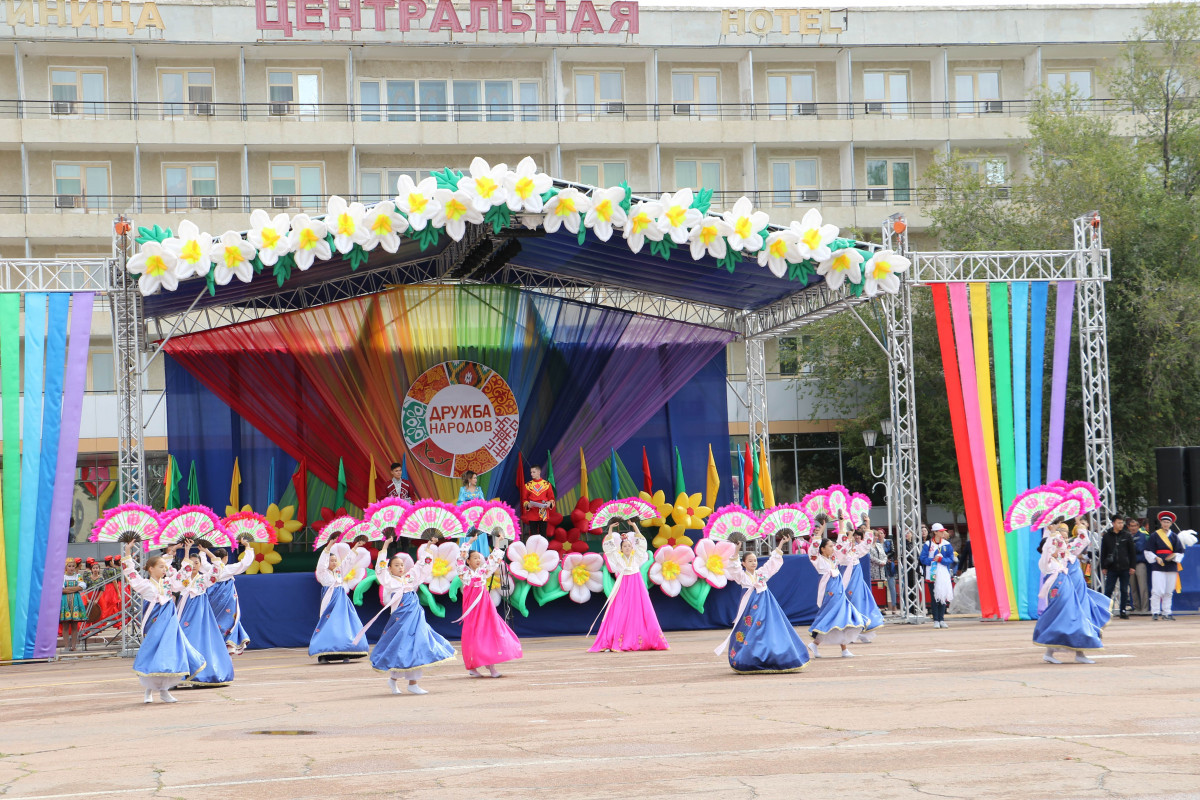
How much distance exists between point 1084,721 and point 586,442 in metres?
12.5

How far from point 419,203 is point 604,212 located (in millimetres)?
2150

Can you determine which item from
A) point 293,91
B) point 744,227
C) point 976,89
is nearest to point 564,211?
point 744,227

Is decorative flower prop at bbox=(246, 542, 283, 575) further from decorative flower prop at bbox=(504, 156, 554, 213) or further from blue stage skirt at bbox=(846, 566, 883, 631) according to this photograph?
blue stage skirt at bbox=(846, 566, 883, 631)

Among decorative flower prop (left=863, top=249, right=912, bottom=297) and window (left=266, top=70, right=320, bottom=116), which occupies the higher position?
window (left=266, top=70, right=320, bottom=116)

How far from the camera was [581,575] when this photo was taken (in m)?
18.3

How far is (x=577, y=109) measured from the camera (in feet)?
109

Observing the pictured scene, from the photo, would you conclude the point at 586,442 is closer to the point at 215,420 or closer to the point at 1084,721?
the point at 215,420

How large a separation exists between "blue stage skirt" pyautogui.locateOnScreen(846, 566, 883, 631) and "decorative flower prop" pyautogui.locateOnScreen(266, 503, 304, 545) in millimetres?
8433

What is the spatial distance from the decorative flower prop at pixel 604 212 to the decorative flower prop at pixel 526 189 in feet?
1.89

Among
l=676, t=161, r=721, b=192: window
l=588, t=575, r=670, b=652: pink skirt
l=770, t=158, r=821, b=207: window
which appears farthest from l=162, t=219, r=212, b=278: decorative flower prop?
l=770, t=158, r=821, b=207: window

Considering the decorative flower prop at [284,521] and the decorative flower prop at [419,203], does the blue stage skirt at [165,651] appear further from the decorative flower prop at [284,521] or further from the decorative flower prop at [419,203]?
the decorative flower prop at [284,521]

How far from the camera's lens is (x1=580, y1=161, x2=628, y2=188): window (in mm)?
32844

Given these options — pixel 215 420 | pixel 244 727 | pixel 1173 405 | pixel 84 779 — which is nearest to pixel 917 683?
pixel 244 727

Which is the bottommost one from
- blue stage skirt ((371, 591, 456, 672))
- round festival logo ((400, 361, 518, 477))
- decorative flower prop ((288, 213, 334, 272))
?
blue stage skirt ((371, 591, 456, 672))
